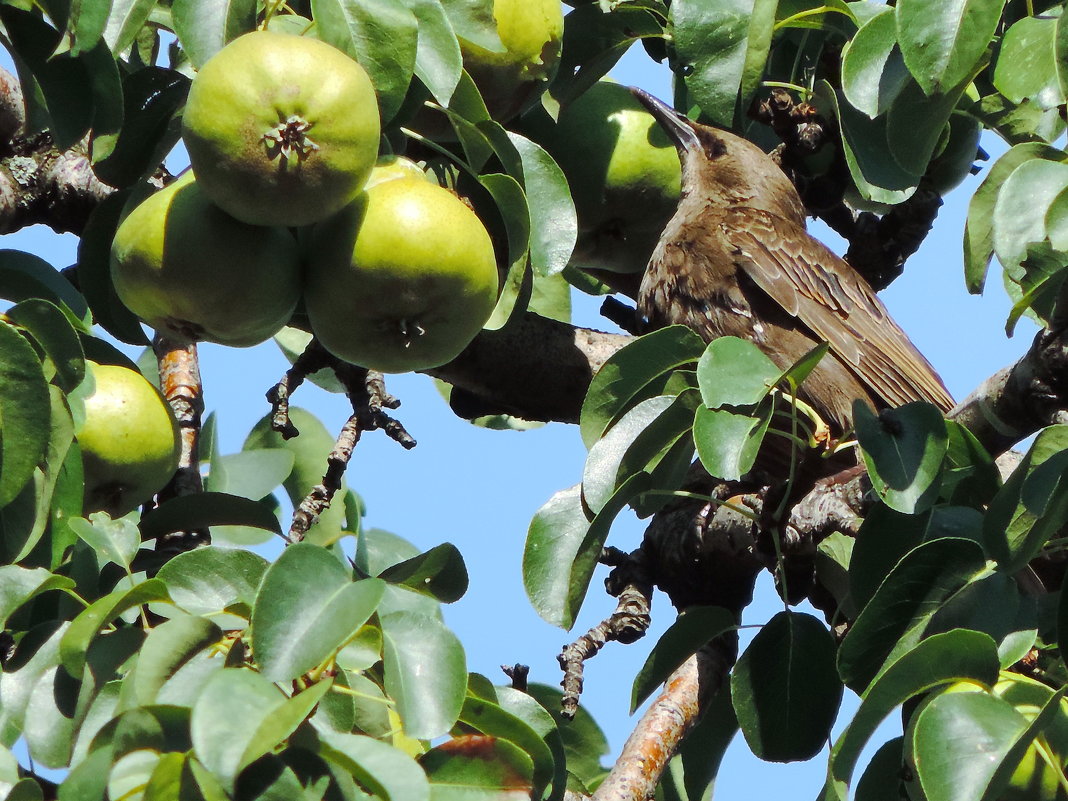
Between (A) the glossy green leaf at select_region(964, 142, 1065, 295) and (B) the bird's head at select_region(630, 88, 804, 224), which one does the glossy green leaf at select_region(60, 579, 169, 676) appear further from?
(B) the bird's head at select_region(630, 88, 804, 224)

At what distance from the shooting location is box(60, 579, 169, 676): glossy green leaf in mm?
1938

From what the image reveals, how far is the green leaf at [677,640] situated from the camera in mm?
2668

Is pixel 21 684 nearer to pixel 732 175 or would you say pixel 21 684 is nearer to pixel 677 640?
pixel 677 640

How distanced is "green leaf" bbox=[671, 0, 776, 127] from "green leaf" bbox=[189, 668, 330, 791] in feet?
5.74

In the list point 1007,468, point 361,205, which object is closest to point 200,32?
point 361,205

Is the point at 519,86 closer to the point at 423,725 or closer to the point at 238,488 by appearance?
the point at 238,488

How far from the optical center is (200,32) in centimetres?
230

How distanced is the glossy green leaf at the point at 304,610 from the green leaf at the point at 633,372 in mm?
664

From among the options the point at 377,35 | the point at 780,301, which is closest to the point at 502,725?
the point at 377,35

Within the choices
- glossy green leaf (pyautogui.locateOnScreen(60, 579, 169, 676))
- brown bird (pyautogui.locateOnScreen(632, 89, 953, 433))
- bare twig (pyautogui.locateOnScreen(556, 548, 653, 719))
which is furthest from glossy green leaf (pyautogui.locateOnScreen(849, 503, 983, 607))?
brown bird (pyautogui.locateOnScreen(632, 89, 953, 433))

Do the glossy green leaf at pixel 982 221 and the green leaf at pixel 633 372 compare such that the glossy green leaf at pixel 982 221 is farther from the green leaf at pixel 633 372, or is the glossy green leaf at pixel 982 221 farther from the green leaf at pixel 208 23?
the green leaf at pixel 208 23

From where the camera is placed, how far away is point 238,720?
162 centimetres

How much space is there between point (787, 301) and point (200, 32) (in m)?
2.79

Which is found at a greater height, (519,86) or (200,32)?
(519,86)
